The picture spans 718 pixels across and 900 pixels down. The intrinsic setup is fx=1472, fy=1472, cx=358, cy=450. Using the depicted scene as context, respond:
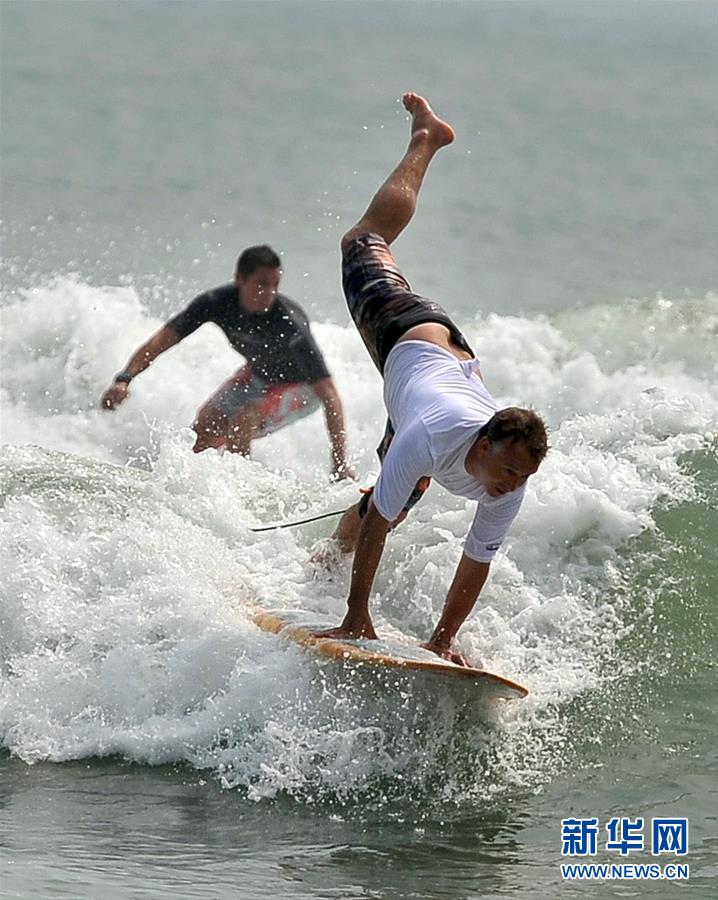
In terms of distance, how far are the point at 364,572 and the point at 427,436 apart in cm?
58

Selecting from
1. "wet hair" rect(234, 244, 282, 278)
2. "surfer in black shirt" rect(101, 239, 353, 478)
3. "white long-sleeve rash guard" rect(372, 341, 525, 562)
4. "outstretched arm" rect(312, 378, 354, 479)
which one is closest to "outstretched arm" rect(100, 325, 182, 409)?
"surfer in black shirt" rect(101, 239, 353, 478)

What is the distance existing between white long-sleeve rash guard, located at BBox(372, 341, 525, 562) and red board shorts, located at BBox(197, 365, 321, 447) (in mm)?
2742

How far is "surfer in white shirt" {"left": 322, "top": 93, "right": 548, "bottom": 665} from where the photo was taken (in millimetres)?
4961

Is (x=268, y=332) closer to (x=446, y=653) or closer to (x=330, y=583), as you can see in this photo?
(x=330, y=583)

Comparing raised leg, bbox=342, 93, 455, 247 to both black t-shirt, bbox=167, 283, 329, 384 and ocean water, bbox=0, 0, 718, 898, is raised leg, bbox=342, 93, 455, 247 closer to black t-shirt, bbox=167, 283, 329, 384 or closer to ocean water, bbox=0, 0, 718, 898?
ocean water, bbox=0, 0, 718, 898

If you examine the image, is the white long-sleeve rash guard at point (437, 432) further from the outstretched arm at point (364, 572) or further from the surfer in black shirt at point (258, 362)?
the surfer in black shirt at point (258, 362)

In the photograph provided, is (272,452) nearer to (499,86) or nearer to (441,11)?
(499,86)

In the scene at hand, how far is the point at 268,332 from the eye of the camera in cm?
834

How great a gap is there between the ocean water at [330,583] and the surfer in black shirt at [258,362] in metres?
0.32

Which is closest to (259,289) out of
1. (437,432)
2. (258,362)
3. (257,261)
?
(257,261)

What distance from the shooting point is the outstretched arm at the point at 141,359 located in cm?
786

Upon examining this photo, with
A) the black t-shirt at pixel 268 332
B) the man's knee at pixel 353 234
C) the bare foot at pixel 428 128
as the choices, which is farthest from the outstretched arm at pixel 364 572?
the black t-shirt at pixel 268 332

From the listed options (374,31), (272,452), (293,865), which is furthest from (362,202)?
(374,31)

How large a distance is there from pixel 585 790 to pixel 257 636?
54.1 inches
